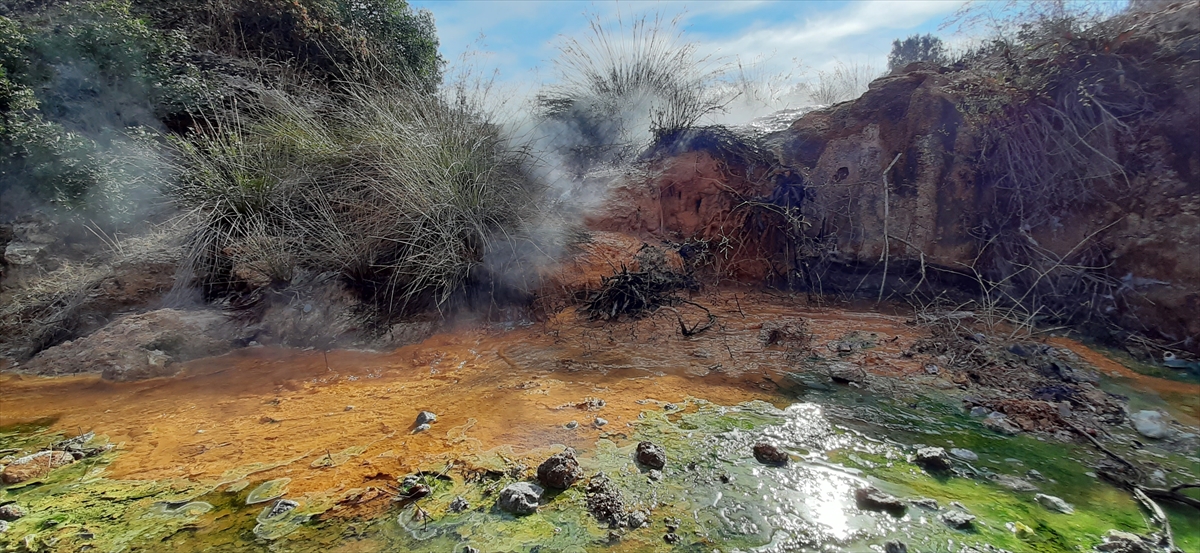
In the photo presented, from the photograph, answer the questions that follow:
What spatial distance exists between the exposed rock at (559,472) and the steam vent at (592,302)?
0.08 feet

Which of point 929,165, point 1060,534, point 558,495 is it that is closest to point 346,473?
point 558,495

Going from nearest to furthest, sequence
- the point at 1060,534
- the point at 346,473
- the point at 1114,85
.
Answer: the point at 1060,534, the point at 346,473, the point at 1114,85

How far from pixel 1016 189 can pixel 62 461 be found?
741 cm

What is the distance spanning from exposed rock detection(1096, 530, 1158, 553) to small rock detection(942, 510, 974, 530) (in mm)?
442

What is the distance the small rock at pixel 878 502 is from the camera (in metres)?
2.26

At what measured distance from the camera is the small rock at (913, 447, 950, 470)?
2602mm

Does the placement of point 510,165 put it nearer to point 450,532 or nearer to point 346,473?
point 346,473

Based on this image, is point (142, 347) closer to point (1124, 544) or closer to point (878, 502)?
point (878, 502)

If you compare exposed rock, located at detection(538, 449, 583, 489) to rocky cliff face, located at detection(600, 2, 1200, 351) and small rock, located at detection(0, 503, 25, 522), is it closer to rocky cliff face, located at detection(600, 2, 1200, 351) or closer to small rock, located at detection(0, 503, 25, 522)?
small rock, located at detection(0, 503, 25, 522)

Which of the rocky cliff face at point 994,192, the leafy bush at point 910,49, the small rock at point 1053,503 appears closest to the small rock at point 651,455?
the small rock at point 1053,503

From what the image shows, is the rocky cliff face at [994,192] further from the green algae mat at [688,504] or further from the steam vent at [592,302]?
the green algae mat at [688,504]

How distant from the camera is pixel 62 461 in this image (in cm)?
293

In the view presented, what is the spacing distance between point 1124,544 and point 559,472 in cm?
225

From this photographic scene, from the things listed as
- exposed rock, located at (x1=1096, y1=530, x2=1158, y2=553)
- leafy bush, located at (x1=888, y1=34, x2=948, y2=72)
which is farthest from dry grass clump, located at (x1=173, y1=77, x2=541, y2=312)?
leafy bush, located at (x1=888, y1=34, x2=948, y2=72)
